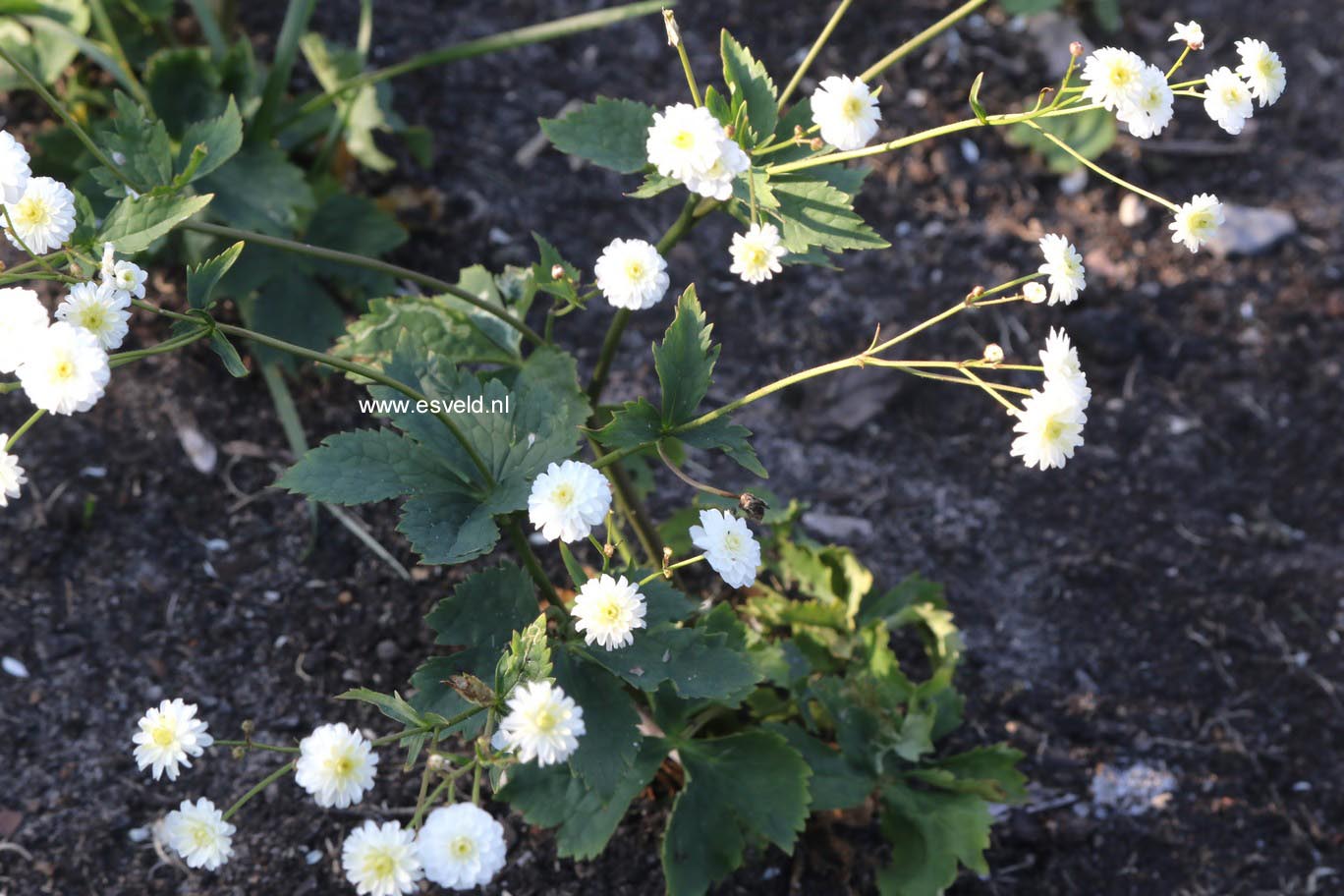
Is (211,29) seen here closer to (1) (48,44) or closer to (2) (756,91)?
(1) (48,44)

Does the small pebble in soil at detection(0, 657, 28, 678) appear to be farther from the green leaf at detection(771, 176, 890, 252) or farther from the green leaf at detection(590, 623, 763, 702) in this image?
the green leaf at detection(771, 176, 890, 252)

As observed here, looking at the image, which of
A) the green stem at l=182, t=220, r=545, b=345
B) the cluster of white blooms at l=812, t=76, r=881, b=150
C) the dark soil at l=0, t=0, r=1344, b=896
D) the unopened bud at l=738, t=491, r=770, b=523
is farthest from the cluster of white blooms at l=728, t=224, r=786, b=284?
the dark soil at l=0, t=0, r=1344, b=896

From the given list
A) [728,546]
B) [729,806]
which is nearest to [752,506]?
[728,546]

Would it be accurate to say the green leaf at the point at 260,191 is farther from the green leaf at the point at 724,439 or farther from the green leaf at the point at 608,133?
the green leaf at the point at 724,439

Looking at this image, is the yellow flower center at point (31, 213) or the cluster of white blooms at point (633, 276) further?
the cluster of white blooms at point (633, 276)

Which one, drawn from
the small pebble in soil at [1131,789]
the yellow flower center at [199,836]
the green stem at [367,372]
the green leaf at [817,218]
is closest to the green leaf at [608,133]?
the green leaf at [817,218]

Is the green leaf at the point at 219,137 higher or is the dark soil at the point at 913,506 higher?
the green leaf at the point at 219,137
